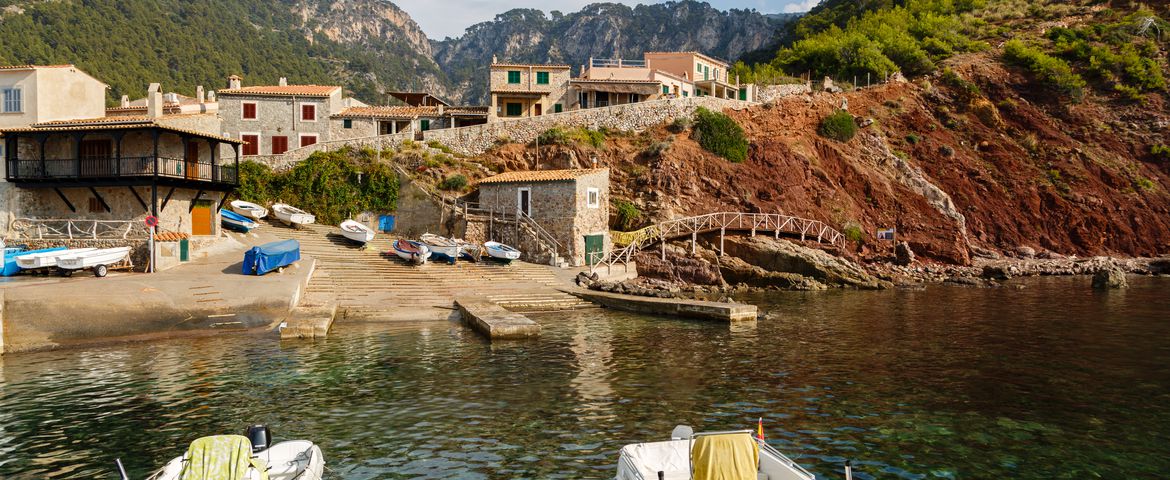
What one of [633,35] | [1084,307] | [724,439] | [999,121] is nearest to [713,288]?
[1084,307]

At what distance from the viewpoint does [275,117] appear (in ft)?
166

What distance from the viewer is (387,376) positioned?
18891mm

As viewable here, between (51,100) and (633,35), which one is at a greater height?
(633,35)

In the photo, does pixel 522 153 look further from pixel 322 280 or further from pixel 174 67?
pixel 174 67

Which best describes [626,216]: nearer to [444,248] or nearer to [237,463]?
[444,248]

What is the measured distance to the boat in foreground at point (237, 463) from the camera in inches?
380

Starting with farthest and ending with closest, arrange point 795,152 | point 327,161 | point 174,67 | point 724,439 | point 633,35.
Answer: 1. point 633,35
2. point 174,67
3. point 795,152
4. point 327,161
5. point 724,439

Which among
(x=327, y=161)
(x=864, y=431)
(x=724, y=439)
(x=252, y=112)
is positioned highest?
(x=252, y=112)

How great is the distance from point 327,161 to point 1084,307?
41603 mm

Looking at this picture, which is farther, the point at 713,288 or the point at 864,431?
the point at 713,288

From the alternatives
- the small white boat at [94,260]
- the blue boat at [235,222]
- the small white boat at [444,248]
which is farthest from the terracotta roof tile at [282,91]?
the small white boat at [94,260]

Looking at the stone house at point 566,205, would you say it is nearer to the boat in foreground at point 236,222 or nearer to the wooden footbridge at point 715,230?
the wooden footbridge at point 715,230

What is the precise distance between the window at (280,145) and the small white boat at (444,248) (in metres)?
18.9

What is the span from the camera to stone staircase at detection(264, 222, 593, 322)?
1134 inches
